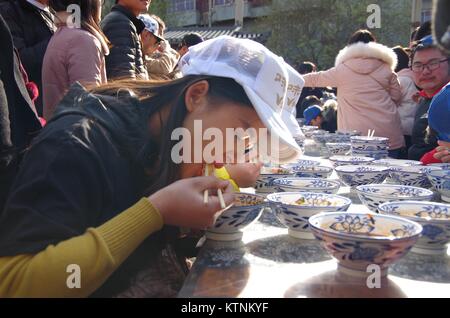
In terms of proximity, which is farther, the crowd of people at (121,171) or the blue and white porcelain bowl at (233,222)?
the blue and white porcelain bowl at (233,222)

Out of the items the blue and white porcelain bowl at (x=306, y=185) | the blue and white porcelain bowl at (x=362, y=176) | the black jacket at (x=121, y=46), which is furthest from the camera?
the black jacket at (x=121, y=46)

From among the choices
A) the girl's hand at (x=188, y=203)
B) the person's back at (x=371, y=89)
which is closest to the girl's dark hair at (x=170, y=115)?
the girl's hand at (x=188, y=203)

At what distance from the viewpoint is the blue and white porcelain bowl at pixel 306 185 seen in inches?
67.9

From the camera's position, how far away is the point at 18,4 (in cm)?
239

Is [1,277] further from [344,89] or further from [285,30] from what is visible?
[285,30]

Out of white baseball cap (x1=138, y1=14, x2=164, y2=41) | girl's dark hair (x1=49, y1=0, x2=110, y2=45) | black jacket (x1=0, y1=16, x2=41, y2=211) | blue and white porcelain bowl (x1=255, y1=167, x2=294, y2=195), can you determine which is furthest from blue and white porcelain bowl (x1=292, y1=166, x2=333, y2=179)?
white baseball cap (x1=138, y1=14, x2=164, y2=41)

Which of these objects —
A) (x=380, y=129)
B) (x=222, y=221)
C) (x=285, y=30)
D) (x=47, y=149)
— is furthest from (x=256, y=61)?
(x=285, y=30)

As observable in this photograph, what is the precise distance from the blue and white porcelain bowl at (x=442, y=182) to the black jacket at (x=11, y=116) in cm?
163

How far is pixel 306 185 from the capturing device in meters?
1.85

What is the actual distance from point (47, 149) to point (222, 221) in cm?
55

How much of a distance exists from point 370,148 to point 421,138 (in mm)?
901

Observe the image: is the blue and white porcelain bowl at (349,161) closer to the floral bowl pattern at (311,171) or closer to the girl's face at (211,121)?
the floral bowl pattern at (311,171)

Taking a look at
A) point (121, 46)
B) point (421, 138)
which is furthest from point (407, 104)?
point (121, 46)

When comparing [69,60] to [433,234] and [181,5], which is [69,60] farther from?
[181,5]
